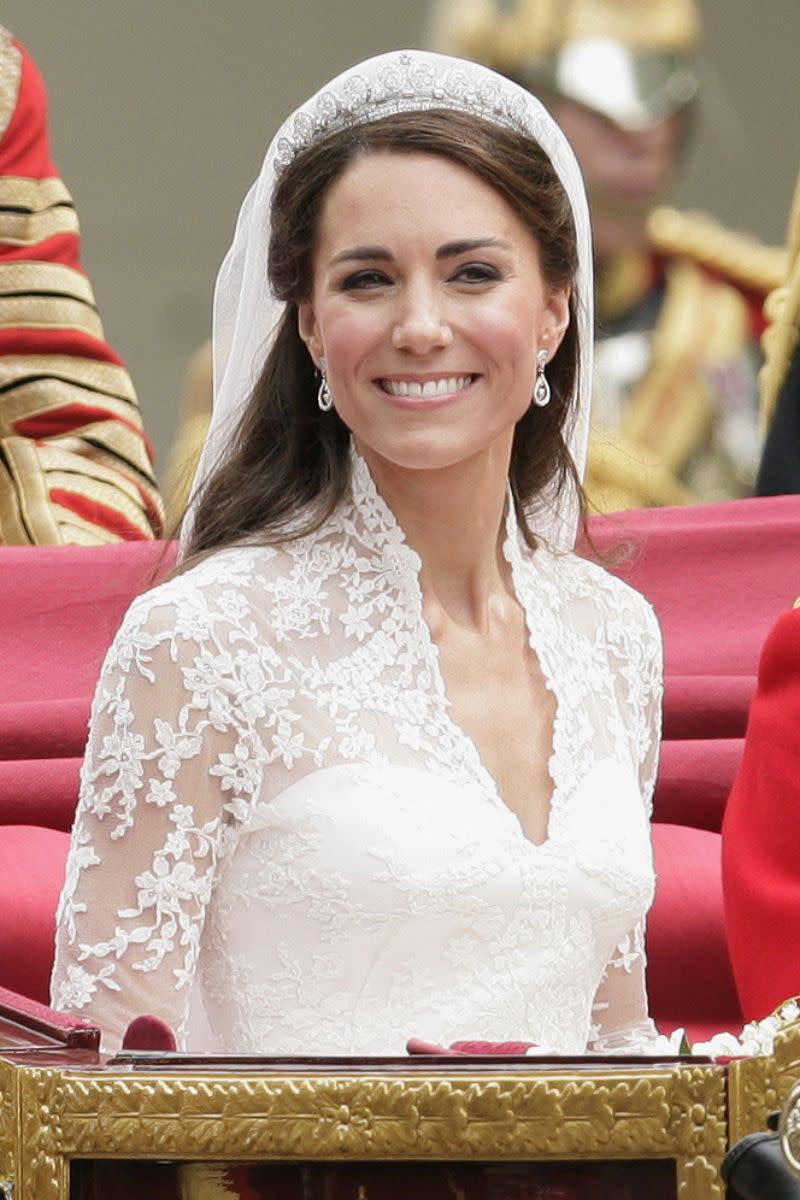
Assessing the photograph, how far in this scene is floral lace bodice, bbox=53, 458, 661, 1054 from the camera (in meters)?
1.76

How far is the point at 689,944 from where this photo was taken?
232 cm

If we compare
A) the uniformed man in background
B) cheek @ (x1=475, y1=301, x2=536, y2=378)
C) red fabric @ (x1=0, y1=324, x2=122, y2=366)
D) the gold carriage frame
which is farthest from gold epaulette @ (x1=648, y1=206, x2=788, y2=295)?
the gold carriage frame

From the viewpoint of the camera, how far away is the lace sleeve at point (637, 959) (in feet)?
6.45

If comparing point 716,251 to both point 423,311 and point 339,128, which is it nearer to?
point 339,128

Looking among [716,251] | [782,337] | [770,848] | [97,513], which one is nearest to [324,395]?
[770,848]

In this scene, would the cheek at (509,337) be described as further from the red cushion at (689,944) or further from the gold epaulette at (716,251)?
the gold epaulette at (716,251)

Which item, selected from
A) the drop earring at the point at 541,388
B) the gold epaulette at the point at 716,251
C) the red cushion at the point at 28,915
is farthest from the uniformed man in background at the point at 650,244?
the drop earring at the point at 541,388

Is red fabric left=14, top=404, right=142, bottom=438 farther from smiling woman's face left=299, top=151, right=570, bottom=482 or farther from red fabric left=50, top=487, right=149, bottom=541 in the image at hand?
smiling woman's face left=299, top=151, right=570, bottom=482

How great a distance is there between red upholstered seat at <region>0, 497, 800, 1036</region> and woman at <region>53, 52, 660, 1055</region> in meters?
0.34

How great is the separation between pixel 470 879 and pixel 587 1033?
0.20 meters

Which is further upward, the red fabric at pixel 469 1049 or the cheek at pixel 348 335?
the cheek at pixel 348 335

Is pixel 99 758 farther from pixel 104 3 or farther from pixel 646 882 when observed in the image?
pixel 104 3

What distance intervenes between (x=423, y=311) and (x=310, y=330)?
0.51ft

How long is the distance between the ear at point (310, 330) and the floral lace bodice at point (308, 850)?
15 cm
